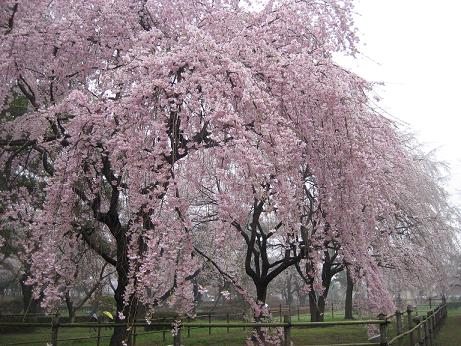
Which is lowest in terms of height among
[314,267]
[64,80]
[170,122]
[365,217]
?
[314,267]

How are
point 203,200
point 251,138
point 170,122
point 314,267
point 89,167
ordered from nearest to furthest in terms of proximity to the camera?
point 251,138
point 170,122
point 89,167
point 314,267
point 203,200

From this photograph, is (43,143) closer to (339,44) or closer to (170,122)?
(170,122)

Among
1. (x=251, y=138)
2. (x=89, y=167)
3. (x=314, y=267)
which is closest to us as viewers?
(x=251, y=138)

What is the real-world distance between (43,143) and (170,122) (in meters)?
2.57

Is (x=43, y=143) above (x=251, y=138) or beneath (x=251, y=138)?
above

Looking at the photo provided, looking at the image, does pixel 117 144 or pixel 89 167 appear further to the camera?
pixel 89 167

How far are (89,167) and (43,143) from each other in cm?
120

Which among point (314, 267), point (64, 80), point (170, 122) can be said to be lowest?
point (314, 267)

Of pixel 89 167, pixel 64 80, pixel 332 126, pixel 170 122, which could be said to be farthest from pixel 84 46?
pixel 332 126

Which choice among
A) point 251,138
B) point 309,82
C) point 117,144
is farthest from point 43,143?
point 309,82

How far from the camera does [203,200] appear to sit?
10.1 metres

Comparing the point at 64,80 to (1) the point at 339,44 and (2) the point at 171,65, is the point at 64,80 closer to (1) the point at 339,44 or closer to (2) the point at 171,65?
(2) the point at 171,65

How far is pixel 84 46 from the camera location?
6922mm

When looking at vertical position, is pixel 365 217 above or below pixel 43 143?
below
